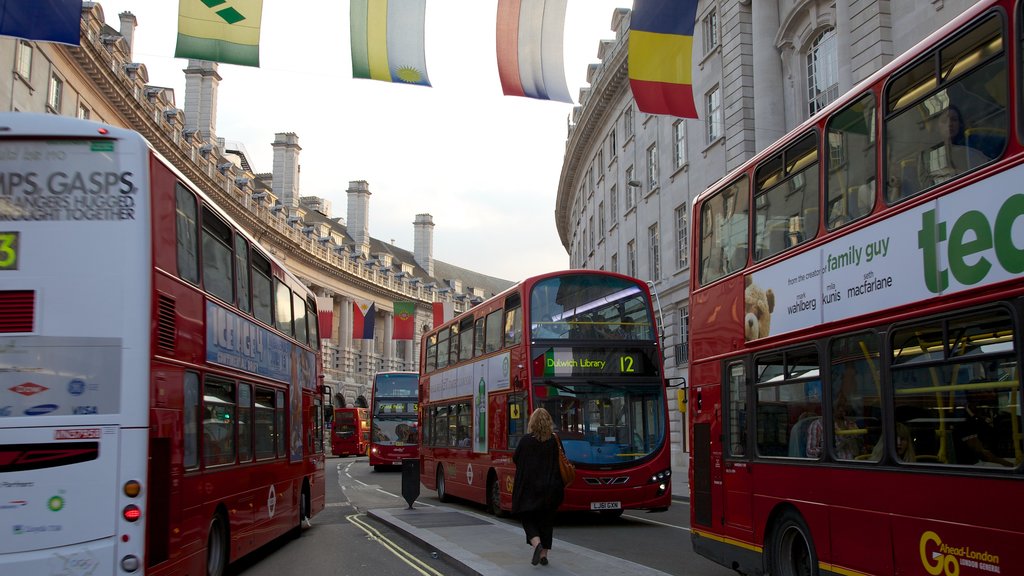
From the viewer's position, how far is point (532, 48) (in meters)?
14.1

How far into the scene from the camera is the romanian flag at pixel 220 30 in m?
12.9

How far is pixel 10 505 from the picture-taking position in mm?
6988

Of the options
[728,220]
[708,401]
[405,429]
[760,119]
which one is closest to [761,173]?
[728,220]

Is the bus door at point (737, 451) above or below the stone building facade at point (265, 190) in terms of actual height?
below

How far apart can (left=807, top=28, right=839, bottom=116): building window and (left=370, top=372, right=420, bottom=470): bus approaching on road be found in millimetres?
18795

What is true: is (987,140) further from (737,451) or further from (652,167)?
(652,167)

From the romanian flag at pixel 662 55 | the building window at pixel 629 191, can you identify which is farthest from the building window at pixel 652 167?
the romanian flag at pixel 662 55

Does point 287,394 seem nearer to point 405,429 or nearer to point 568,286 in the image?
point 568,286

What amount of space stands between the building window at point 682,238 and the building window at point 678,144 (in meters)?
1.68

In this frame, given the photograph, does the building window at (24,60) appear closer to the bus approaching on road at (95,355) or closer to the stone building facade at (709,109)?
Result: the stone building facade at (709,109)

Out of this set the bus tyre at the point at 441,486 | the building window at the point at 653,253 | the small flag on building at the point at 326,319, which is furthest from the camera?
the small flag on building at the point at 326,319

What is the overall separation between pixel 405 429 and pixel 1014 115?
116 feet

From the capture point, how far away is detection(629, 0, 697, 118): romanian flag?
1419cm

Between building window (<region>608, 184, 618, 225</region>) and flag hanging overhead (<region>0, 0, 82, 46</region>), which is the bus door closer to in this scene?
flag hanging overhead (<region>0, 0, 82, 46</region>)
